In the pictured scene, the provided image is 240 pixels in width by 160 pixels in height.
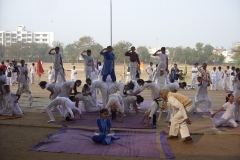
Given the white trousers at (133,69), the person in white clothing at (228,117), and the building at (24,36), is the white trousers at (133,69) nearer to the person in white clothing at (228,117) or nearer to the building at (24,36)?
the person in white clothing at (228,117)

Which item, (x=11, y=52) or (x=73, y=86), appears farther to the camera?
(x=11, y=52)

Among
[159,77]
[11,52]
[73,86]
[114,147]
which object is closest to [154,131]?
[114,147]

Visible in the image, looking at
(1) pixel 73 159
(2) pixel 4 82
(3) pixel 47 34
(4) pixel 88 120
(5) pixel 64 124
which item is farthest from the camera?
(3) pixel 47 34

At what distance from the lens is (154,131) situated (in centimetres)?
743

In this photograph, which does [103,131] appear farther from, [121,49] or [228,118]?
[121,49]

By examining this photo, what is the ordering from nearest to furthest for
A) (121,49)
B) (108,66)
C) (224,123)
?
(224,123) < (108,66) < (121,49)

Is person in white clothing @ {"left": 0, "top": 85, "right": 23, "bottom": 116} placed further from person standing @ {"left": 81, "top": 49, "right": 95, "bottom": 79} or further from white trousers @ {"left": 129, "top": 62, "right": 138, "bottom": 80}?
white trousers @ {"left": 129, "top": 62, "right": 138, "bottom": 80}

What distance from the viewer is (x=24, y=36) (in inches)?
3135

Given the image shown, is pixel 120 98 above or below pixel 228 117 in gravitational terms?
above

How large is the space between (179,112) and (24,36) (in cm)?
7870

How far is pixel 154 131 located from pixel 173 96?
131 cm

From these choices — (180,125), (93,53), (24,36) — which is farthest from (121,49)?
(24,36)

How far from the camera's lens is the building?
238 ft

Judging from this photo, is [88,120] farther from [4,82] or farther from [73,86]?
[4,82]
